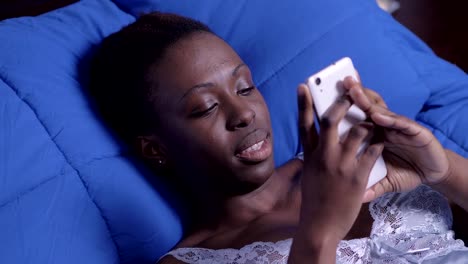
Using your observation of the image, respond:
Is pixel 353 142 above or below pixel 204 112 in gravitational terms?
above

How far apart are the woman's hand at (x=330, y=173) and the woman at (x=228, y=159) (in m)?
0.10

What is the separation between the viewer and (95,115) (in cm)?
107

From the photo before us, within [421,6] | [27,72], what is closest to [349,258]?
[27,72]

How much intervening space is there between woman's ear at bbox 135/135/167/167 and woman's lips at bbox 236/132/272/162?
0.18m

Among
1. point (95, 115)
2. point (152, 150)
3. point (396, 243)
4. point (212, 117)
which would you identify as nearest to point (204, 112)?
point (212, 117)

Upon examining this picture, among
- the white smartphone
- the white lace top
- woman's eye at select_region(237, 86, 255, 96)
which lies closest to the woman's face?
woman's eye at select_region(237, 86, 255, 96)

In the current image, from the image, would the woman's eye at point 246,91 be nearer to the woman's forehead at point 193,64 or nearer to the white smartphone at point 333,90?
the woman's forehead at point 193,64

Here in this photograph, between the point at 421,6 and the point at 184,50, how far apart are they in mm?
1533

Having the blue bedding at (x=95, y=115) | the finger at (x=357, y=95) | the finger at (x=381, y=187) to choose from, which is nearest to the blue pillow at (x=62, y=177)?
the blue bedding at (x=95, y=115)

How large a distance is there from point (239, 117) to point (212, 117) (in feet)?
0.17

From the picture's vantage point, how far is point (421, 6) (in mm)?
2156

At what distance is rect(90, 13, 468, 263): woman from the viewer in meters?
0.85

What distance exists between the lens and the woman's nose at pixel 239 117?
0.88 metres

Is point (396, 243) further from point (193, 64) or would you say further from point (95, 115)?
point (95, 115)
